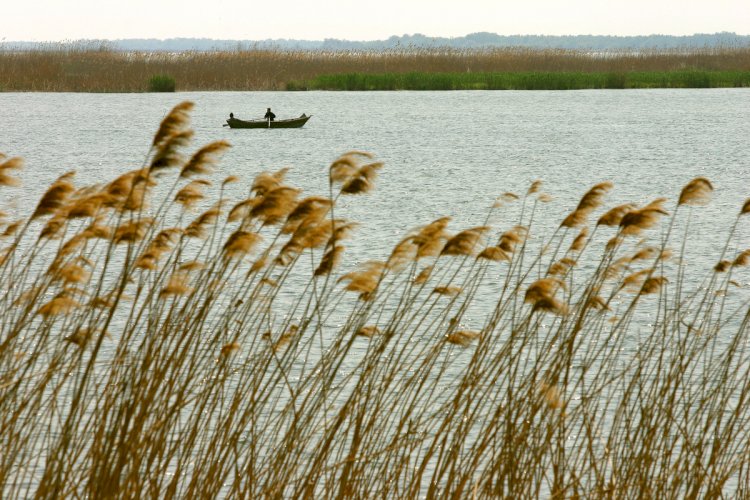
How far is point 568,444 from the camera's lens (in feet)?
21.7

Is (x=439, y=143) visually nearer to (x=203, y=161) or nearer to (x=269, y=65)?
(x=269, y=65)

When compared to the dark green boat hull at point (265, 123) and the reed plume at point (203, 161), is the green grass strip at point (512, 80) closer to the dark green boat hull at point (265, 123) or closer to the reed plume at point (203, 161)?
the dark green boat hull at point (265, 123)

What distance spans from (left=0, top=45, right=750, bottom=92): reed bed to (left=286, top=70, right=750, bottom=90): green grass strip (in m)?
0.58

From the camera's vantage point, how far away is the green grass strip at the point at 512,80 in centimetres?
4397

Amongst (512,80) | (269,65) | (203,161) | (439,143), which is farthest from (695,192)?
(269,65)

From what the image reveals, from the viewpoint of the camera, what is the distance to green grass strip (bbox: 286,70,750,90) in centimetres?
4397

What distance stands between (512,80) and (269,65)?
405 inches

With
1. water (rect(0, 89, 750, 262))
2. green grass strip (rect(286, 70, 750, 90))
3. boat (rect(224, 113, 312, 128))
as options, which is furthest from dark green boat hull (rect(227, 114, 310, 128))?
green grass strip (rect(286, 70, 750, 90))

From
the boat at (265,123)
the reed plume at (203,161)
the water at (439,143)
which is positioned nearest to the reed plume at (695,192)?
the reed plume at (203,161)

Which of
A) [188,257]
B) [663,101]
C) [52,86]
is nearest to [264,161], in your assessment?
[188,257]

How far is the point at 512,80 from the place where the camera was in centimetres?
4422

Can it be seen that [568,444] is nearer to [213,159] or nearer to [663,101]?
[213,159]

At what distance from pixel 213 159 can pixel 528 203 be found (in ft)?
50.1

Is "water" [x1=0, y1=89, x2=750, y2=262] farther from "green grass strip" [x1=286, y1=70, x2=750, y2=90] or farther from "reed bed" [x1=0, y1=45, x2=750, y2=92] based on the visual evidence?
"reed bed" [x1=0, y1=45, x2=750, y2=92]
